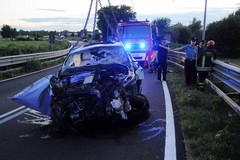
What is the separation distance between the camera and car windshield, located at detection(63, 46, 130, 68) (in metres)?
8.49

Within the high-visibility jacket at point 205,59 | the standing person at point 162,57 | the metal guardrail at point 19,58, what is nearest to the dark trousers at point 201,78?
the high-visibility jacket at point 205,59

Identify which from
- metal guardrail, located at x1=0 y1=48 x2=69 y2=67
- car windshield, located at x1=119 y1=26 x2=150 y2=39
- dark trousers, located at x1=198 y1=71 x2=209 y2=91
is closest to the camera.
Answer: dark trousers, located at x1=198 y1=71 x2=209 y2=91

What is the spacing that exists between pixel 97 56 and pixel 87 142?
308cm

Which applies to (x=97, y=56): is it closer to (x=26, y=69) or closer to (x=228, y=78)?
(x=228, y=78)

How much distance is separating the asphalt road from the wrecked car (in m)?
0.31

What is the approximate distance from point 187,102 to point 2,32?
11331cm

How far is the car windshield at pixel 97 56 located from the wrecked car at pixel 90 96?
0.45m

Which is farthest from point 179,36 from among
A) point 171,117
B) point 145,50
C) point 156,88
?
point 171,117

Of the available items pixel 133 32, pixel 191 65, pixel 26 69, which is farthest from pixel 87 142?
pixel 133 32

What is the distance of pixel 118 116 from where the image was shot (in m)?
6.40

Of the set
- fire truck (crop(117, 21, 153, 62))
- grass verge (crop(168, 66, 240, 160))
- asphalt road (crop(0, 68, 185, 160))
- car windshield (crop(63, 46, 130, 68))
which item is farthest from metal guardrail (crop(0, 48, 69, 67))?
grass verge (crop(168, 66, 240, 160))

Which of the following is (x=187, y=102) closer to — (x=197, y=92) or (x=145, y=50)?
(x=197, y=92)

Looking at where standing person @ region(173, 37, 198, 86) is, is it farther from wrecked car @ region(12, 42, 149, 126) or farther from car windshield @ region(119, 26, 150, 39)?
car windshield @ region(119, 26, 150, 39)

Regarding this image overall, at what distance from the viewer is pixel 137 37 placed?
21703 mm
